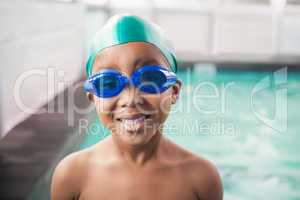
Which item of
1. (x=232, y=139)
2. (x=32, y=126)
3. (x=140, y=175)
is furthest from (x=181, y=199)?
(x=32, y=126)

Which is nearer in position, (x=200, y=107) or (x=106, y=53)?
(x=106, y=53)

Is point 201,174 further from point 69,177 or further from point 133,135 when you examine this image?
point 69,177

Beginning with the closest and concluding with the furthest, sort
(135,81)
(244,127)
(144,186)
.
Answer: (135,81) → (144,186) → (244,127)

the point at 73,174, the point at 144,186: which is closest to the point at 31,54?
the point at 73,174

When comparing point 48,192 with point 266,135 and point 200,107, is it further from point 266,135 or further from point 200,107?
point 266,135

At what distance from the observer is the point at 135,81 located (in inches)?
38.4

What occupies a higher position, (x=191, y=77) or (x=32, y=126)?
(x=191, y=77)

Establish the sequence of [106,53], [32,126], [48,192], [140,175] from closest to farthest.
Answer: [106,53] → [140,175] → [48,192] → [32,126]

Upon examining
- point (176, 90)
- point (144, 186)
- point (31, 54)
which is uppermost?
point (31, 54)

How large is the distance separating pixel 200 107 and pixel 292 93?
10.5 inches

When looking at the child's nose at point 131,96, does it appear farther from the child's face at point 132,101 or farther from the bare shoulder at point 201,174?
the bare shoulder at point 201,174

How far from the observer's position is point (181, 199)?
1.09 metres

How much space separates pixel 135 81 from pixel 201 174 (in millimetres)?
299

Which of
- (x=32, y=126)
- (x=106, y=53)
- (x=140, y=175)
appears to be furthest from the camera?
(x=32, y=126)
